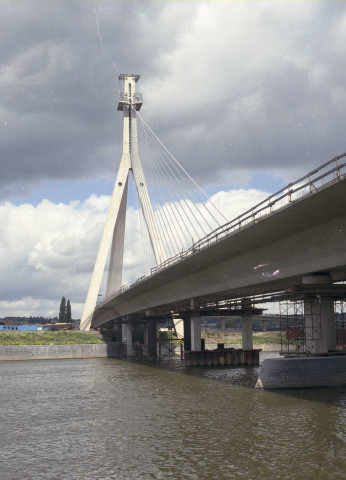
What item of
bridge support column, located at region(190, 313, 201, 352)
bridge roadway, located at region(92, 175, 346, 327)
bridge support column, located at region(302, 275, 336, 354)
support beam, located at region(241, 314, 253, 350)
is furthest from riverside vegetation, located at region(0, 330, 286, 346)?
bridge support column, located at region(302, 275, 336, 354)

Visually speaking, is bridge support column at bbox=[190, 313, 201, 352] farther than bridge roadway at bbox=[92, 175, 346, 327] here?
Yes

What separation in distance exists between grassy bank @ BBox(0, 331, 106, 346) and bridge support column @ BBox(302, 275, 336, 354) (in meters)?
70.5

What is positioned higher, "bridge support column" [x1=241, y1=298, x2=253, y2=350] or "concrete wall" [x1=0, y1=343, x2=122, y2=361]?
"bridge support column" [x1=241, y1=298, x2=253, y2=350]

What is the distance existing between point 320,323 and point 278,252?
6150mm

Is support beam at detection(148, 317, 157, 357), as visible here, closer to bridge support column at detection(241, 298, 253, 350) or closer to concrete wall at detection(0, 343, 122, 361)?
concrete wall at detection(0, 343, 122, 361)

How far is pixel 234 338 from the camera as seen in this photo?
13725cm

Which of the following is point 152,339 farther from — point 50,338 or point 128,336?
point 50,338

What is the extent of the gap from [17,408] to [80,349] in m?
60.5

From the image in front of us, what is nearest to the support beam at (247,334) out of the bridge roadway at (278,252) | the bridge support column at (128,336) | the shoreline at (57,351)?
the bridge roadway at (278,252)

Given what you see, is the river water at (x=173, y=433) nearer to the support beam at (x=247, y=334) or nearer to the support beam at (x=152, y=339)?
the support beam at (x=247, y=334)

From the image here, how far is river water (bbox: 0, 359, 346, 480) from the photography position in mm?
17553

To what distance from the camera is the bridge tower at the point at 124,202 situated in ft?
260

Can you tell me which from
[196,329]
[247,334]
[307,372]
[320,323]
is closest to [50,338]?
[196,329]

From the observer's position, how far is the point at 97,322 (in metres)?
134
